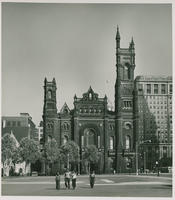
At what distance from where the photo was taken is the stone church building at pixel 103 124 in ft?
295

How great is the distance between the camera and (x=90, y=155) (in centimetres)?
8350

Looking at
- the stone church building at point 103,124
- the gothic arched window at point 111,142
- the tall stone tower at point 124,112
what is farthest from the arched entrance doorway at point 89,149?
the tall stone tower at point 124,112

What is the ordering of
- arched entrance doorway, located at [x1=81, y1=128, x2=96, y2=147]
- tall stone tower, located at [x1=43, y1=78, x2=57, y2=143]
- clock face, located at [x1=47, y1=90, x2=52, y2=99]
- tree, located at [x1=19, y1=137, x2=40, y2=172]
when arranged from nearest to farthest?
tree, located at [x1=19, y1=137, x2=40, y2=172] < clock face, located at [x1=47, y1=90, x2=52, y2=99] < tall stone tower, located at [x1=43, y1=78, x2=57, y2=143] < arched entrance doorway, located at [x1=81, y1=128, x2=96, y2=147]

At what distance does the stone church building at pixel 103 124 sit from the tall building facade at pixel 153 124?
3.43m

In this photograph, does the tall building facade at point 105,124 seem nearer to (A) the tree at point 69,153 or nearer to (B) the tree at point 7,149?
(A) the tree at point 69,153

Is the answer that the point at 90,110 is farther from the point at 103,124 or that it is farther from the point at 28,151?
the point at 28,151

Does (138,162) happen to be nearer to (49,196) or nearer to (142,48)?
(142,48)

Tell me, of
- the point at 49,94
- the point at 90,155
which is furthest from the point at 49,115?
the point at 90,155

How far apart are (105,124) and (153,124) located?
1925cm

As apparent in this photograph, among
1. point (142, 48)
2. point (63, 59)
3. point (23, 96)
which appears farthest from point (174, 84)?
point (23, 96)

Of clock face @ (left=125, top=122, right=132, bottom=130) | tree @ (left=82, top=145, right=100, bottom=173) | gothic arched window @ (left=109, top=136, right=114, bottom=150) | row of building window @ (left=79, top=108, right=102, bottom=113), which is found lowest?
tree @ (left=82, top=145, right=100, bottom=173)

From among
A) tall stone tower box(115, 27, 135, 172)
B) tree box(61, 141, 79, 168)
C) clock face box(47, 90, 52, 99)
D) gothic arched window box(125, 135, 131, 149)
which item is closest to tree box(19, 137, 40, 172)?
tree box(61, 141, 79, 168)

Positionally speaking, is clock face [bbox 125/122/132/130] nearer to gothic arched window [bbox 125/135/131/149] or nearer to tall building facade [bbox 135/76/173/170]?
gothic arched window [bbox 125/135/131/149]

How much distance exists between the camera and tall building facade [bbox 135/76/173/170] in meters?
89.6
